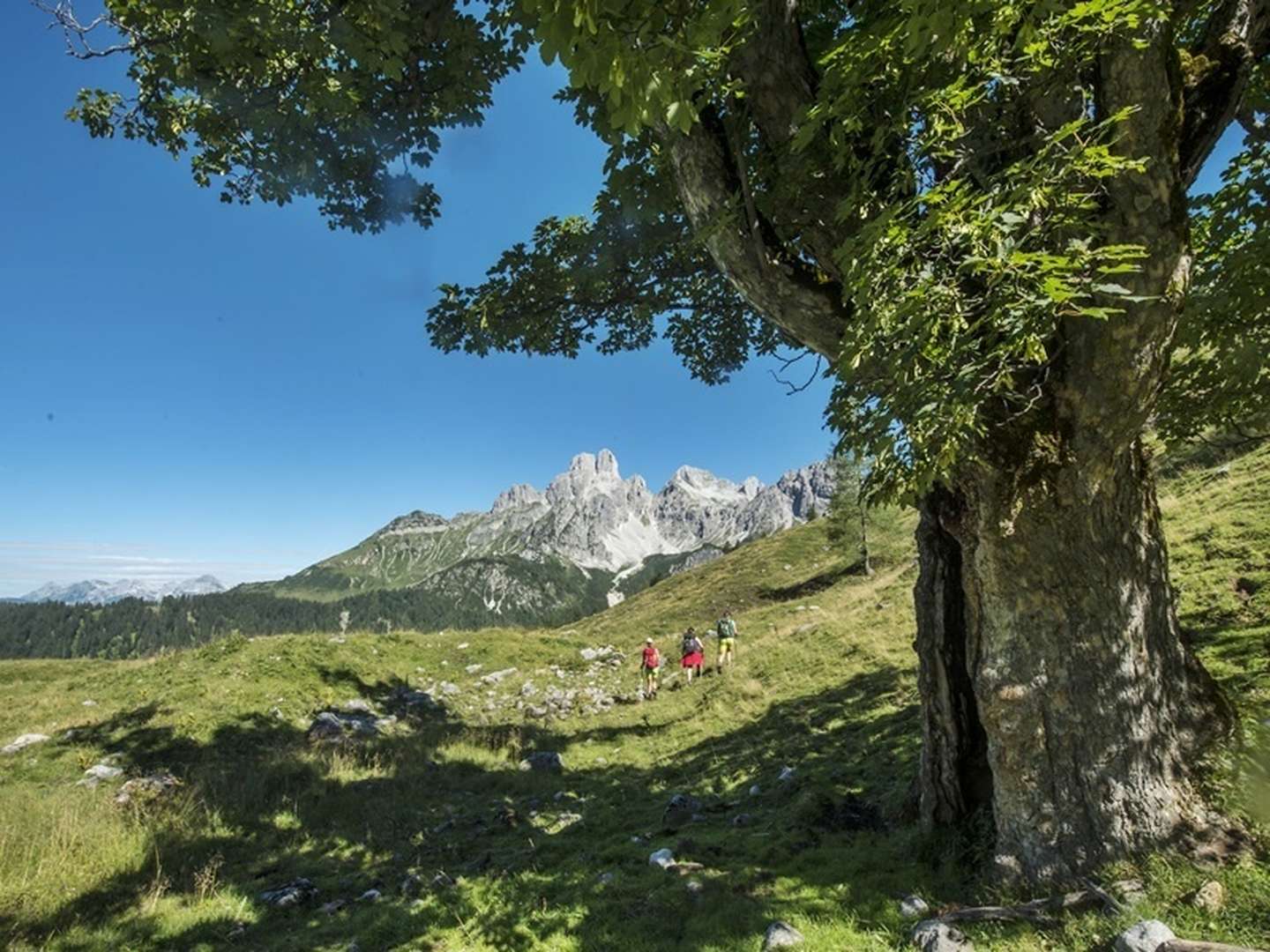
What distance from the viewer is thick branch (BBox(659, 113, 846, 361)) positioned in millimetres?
5477

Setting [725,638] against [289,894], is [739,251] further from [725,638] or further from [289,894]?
[725,638]

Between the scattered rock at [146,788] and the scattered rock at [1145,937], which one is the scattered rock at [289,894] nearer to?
the scattered rock at [146,788]

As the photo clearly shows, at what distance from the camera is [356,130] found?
7.72 metres

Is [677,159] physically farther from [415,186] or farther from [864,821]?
[864,821]

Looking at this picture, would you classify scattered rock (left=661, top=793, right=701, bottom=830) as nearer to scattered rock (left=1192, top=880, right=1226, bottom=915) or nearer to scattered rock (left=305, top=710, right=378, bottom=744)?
scattered rock (left=1192, top=880, right=1226, bottom=915)

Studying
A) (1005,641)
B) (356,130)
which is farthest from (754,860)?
(356,130)

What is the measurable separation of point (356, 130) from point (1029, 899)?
11.2 m

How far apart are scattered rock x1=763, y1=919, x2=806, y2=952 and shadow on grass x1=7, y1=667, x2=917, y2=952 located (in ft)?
0.81

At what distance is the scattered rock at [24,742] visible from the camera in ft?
46.9

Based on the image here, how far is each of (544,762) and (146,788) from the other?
7.73m

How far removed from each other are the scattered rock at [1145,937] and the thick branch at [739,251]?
4.88m

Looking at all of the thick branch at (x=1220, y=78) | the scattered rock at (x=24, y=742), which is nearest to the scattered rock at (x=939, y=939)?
the thick branch at (x=1220, y=78)

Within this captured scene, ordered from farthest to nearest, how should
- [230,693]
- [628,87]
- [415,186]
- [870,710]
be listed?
[230,693], [870,710], [415,186], [628,87]

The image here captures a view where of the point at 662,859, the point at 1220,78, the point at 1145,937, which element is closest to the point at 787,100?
the point at 1220,78
